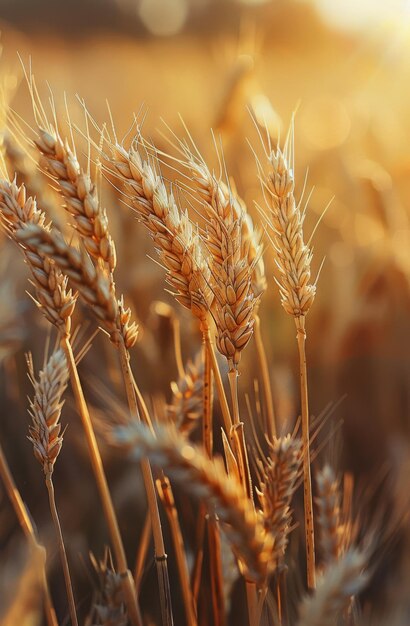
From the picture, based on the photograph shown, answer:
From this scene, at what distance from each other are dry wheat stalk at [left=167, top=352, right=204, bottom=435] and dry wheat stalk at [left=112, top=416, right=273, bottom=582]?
404mm

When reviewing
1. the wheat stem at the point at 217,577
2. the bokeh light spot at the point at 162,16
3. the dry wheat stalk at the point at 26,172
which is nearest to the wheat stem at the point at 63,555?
the wheat stem at the point at 217,577

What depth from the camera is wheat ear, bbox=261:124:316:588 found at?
3.02ft

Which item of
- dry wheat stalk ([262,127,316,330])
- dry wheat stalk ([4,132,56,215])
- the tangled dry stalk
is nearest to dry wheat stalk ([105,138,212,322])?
the tangled dry stalk

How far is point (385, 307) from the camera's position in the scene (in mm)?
2252

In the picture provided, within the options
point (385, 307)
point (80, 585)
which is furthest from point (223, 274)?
point (385, 307)

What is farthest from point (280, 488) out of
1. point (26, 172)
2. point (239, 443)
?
point (26, 172)

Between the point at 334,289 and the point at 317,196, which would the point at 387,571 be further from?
the point at 317,196

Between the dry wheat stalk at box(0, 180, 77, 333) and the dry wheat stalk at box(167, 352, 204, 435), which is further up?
the dry wheat stalk at box(0, 180, 77, 333)

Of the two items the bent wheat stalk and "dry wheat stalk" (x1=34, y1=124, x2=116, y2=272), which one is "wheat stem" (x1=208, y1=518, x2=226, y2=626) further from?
"dry wheat stalk" (x1=34, y1=124, x2=116, y2=272)

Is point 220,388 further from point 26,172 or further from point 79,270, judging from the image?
point 26,172

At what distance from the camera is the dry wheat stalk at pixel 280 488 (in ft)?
2.78

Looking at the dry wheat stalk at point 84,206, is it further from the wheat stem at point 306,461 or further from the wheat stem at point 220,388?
the wheat stem at point 306,461

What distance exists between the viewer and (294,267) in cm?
93

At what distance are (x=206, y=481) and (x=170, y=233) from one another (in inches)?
13.4
